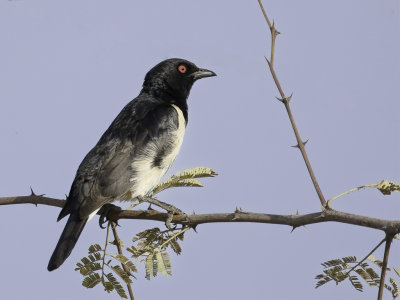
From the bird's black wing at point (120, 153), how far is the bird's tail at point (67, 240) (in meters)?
0.08

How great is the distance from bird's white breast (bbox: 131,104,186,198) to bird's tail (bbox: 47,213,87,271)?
0.73m

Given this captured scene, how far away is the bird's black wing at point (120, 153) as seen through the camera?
18.3 feet

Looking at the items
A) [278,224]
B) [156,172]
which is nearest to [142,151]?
[156,172]

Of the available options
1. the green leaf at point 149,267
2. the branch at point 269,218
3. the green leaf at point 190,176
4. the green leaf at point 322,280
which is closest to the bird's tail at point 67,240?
the branch at point 269,218

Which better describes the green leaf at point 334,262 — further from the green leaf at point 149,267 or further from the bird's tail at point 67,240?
the bird's tail at point 67,240

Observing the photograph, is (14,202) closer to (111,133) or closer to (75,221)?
(75,221)

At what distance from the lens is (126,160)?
5.98 metres

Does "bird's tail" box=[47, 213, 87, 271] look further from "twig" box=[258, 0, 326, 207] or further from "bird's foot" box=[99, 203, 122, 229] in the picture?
"twig" box=[258, 0, 326, 207]

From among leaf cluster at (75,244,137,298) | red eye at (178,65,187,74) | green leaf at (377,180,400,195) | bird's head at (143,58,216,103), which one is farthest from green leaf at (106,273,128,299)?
red eye at (178,65,187,74)

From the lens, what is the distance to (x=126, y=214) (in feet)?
16.8

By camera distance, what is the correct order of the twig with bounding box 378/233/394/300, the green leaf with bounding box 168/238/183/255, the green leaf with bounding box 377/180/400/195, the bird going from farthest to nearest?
the bird, the green leaf with bounding box 168/238/183/255, the green leaf with bounding box 377/180/400/195, the twig with bounding box 378/233/394/300

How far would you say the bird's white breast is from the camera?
5930 millimetres

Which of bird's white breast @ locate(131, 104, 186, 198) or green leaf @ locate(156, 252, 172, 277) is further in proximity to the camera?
bird's white breast @ locate(131, 104, 186, 198)

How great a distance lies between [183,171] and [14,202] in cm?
147
